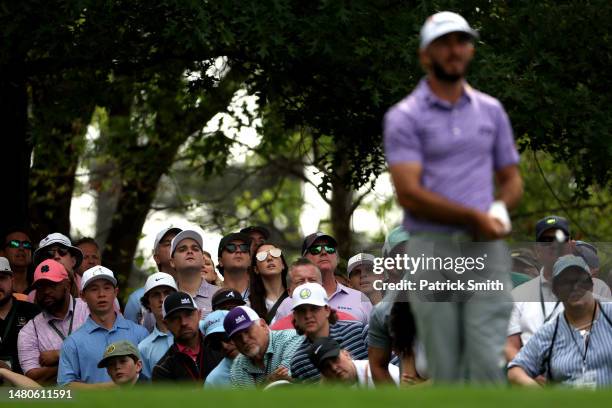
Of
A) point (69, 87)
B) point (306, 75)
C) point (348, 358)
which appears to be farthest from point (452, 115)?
point (69, 87)

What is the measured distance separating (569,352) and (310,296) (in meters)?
2.19

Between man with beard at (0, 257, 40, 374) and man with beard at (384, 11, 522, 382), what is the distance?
6.20 m

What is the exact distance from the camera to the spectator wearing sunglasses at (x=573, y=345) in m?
10.0

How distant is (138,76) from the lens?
1823 cm

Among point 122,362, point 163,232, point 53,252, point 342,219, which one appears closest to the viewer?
point 122,362

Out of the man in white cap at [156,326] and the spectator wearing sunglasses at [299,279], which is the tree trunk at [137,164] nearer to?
the man in white cap at [156,326]

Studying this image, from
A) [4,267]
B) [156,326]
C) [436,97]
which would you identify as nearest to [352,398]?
[436,97]

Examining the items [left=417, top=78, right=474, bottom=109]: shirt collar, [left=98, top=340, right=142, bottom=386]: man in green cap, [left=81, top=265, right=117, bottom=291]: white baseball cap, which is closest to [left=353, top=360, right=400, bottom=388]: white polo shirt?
[left=98, top=340, right=142, bottom=386]: man in green cap

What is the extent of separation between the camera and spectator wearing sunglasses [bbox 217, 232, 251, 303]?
14000mm

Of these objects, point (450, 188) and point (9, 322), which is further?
point (9, 322)

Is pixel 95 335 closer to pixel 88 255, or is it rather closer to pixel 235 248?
pixel 235 248

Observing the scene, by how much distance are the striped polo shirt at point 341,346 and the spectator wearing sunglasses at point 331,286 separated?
75cm

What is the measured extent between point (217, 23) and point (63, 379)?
4.53 meters

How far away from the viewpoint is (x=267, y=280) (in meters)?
13.7
